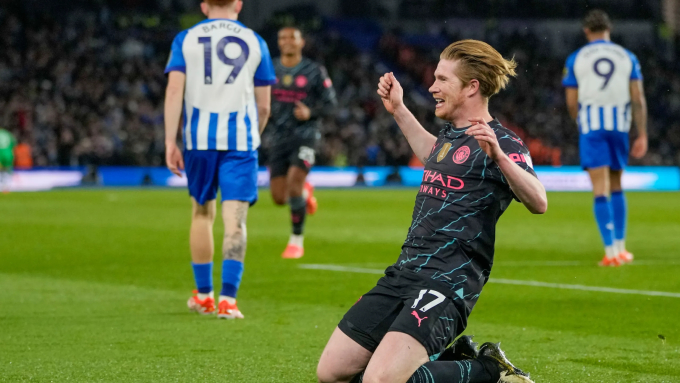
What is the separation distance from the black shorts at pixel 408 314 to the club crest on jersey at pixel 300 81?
246 inches

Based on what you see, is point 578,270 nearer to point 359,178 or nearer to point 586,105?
point 586,105

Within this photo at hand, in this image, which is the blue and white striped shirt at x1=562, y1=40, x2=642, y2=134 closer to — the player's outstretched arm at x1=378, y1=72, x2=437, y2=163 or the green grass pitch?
the green grass pitch

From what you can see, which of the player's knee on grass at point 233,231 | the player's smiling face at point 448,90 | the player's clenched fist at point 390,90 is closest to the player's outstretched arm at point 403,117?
the player's clenched fist at point 390,90

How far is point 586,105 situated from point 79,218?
342 inches

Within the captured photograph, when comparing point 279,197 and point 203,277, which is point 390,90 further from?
point 279,197

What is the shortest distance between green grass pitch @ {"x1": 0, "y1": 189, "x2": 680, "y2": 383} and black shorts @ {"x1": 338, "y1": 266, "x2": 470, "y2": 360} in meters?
0.62

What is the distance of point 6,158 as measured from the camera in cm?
2555

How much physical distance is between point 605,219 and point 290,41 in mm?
3604

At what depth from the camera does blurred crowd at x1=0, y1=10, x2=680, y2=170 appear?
28.0 m

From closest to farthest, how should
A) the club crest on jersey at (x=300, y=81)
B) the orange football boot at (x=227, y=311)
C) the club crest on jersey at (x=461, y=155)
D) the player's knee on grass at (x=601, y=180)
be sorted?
the club crest on jersey at (x=461, y=155), the orange football boot at (x=227, y=311), the player's knee on grass at (x=601, y=180), the club crest on jersey at (x=300, y=81)

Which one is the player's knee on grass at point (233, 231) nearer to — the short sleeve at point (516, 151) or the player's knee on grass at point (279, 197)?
the short sleeve at point (516, 151)

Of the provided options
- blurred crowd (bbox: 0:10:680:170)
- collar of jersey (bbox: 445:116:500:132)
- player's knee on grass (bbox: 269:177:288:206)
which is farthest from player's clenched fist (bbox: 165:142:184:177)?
blurred crowd (bbox: 0:10:680:170)

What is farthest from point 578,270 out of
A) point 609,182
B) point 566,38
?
point 566,38

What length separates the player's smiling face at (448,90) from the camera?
151 inches
